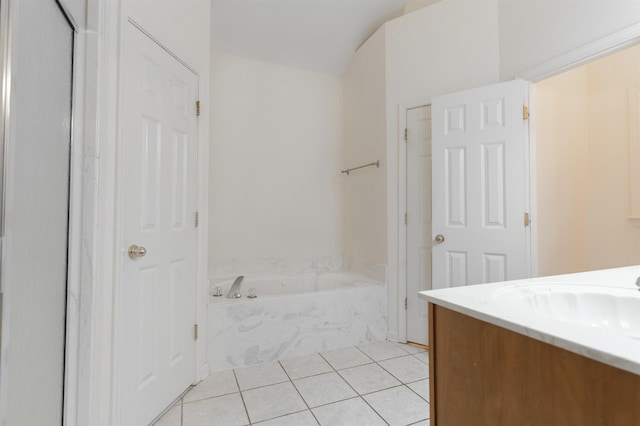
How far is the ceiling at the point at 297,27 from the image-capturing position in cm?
261

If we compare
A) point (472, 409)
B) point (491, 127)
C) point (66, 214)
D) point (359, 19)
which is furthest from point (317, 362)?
point (359, 19)

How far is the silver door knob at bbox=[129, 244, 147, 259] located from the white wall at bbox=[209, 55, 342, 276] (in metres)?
1.49

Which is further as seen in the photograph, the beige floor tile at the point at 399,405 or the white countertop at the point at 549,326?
the beige floor tile at the point at 399,405

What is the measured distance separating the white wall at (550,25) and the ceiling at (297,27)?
1.08 meters

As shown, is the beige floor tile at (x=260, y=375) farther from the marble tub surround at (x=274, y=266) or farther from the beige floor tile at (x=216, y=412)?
the marble tub surround at (x=274, y=266)

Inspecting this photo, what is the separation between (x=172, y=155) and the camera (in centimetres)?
171

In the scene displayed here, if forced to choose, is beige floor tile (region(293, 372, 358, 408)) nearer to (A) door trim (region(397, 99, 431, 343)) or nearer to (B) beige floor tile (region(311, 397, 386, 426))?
(B) beige floor tile (region(311, 397, 386, 426))

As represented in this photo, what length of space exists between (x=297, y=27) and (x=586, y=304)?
2.92m

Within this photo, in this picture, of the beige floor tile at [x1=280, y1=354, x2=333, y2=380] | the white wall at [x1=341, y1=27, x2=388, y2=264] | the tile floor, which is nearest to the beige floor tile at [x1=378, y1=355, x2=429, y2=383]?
the tile floor

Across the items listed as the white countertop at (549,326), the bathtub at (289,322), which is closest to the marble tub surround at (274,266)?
the bathtub at (289,322)

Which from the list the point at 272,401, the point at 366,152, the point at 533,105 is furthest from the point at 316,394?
the point at 533,105

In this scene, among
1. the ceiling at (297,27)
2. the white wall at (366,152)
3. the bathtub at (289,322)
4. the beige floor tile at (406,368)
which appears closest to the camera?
the beige floor tile at (406,368)

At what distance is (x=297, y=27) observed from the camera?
2.82 meters

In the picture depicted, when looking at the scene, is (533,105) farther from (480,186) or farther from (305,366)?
(305,366)
